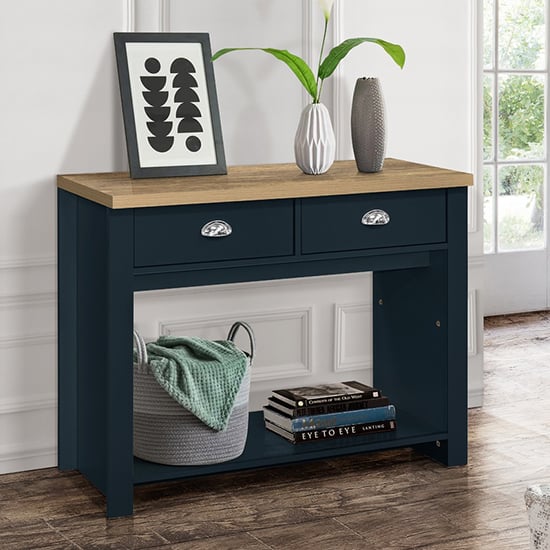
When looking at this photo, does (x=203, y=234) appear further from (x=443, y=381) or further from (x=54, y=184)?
(x=443, y=381)

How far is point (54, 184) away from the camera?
3283 millimetres

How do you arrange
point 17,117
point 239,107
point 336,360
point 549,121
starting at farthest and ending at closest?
point 549,121 → point 336,360 → point 239,107 → point 17,117

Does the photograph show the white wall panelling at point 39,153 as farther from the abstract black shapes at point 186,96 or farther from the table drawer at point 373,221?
the table drawer at point 373,221

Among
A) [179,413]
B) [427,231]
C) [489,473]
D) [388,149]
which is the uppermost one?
[388,149]

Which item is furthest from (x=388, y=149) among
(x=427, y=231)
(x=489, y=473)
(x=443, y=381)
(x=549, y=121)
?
(x=549, y=121)

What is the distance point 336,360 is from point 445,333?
514mm

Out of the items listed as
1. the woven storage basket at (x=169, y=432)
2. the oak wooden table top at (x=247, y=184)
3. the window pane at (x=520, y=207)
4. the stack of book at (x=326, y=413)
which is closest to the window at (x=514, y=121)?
the window pane at (x=520, y=207)

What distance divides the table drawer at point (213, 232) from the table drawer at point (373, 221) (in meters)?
0.07

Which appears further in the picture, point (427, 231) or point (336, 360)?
point (336, 360)

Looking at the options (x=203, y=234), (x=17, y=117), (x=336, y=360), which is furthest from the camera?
(x=336, y=360)

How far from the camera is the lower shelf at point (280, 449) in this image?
122 inches

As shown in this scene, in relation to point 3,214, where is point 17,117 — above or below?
above

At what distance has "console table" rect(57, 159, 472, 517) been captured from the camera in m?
2.93

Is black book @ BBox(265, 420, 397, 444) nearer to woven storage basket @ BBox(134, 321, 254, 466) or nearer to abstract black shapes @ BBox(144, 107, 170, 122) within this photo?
woven storage basket @ BBox(134, 321, 254, 466)
